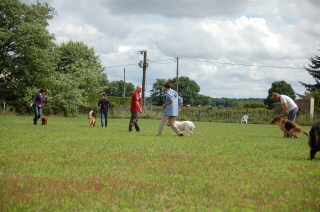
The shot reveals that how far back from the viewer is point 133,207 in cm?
440

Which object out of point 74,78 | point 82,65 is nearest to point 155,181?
point 74,78

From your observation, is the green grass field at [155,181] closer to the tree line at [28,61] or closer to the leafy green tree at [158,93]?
the tree line at [28,61]

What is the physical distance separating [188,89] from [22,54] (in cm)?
7269

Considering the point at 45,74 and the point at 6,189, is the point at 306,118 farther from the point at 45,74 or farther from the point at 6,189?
the point at 6,189

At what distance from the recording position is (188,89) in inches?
4198

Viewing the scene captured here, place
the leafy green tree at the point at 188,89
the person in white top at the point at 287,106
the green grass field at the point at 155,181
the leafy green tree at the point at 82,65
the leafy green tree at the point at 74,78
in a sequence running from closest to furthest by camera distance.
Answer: the green grass field at the point at 155,181
the person in white top at the point at 287,106
the leafy green tree at the point at 74,78
the leafy green tree at the point at 82,65
the leafy green tree at the point at 188,89

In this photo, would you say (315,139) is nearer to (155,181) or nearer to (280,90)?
(155,181)

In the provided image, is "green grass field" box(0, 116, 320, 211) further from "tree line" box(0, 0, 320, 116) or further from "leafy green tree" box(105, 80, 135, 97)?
"leafy green tree" box(105, 80, 135, 97)

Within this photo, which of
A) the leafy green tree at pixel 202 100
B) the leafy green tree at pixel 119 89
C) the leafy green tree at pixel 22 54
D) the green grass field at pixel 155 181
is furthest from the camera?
the leafy green tree at pixel 119 89

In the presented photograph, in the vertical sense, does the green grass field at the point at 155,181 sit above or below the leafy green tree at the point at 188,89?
below

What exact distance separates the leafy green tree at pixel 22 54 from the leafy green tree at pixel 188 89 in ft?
228

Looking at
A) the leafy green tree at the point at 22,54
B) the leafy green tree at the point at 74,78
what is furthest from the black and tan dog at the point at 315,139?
the leafy green tree at the point at 74,78

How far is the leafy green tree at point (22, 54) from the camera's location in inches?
1439

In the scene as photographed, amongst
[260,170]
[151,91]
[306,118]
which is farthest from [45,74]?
[151,91]
